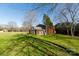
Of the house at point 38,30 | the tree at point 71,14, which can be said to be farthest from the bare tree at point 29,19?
the tree at point 71,14

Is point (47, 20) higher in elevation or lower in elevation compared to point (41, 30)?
higher

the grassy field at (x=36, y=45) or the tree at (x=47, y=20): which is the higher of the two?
the tree at (x=47, y=20)

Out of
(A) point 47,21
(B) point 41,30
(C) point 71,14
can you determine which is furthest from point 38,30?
(C) point 71,14

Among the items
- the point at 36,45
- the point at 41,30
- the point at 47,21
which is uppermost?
the point at 47,21

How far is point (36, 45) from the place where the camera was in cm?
226

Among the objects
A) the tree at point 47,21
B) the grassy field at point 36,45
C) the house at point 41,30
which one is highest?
the tree at point 47,21

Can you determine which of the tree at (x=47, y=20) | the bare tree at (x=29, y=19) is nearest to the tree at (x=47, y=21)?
the tree at (x=47, y=20)

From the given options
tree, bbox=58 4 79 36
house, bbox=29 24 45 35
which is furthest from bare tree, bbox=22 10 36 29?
tree, bbox=58 4 79 36

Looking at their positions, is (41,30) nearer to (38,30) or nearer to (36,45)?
(38,30)

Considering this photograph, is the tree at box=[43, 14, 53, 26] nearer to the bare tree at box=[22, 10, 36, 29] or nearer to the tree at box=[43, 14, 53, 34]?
the tree at box=[43, 14, 53, 34]

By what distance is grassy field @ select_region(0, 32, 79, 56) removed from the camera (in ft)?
7.25

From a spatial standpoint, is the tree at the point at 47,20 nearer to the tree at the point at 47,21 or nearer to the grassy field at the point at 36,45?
the tree at the point at 47,21

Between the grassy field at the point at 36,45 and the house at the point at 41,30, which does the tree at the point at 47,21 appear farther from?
the grassy field at the point at 36,45

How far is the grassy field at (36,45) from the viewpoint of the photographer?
2.21 metres
